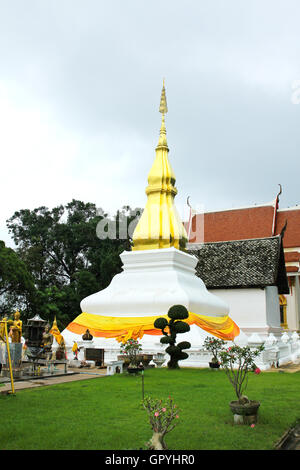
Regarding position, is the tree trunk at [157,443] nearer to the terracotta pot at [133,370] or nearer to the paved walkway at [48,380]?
the paved walkway at [48,380]

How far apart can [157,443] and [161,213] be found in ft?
53.2

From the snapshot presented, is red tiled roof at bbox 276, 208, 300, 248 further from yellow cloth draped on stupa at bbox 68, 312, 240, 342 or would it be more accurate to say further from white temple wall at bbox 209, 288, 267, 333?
yellow cloth draped on stupa at bbox 68, 312, 240, 342

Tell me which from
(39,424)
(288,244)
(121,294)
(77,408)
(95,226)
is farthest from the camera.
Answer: (95,226)

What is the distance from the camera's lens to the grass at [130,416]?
518 cm

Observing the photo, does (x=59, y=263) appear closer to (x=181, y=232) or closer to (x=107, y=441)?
(x=181, y=232)

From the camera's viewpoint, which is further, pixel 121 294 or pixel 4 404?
pixel 121 294

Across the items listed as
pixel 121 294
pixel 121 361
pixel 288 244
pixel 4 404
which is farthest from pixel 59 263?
pixel 4 404

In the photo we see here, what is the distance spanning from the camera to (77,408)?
284 inches

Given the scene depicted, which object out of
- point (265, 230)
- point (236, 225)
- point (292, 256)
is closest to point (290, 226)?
point (265, 230)

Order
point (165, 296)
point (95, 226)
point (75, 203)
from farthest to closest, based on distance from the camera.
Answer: point (75, 203)
point (95, 226)
point (165, 296)

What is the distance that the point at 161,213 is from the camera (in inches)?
814

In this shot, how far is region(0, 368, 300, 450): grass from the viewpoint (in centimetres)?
518

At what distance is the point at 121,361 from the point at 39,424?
6.79m

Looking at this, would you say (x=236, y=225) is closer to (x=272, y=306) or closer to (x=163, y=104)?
(x=272, y=306)
